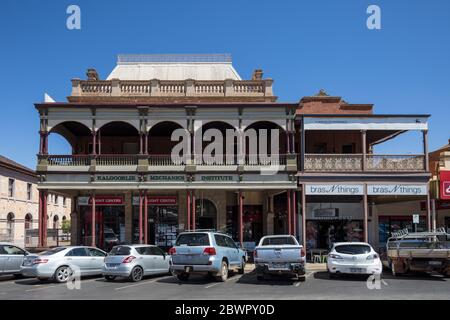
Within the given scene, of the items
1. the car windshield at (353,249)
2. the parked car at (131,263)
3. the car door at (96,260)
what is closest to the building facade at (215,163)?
the car door at (96,260)

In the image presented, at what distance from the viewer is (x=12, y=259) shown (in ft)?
57.8

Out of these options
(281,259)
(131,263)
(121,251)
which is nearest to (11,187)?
(121,251)

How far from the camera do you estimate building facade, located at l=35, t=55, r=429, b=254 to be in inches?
952

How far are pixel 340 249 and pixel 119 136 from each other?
16.2 metres

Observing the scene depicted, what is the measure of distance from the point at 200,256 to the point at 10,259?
7.50 metres

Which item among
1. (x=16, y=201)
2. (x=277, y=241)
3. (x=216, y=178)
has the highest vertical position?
(x=216, y=178)

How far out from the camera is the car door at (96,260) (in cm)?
1756

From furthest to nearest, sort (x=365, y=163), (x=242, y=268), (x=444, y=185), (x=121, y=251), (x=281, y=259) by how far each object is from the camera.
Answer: (x=444, y=185)
(x=365, y=163)
(x=242, y=268)
(x=121, y=251)
(x=281, y=259)

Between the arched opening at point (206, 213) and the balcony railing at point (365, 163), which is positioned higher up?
the balcony railing at point (365, 163)

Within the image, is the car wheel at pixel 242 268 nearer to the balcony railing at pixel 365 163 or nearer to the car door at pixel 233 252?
the car door at pixel 233 252

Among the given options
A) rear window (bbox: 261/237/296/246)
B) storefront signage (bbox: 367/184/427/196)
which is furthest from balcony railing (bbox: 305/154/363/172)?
rear window (bbox: 261/237/296/246)

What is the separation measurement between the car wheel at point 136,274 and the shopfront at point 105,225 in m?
10.7

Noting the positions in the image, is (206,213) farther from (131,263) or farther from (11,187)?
(11,187)

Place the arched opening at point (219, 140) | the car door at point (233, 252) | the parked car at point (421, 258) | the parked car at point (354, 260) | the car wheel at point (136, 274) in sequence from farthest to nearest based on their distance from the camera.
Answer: the arched opening at point (219, 140) → the car door at point (233, 252) → the parked car at point (421, 258) → the car wheel at point (136, 274) → the parked car at point (354, 260)
